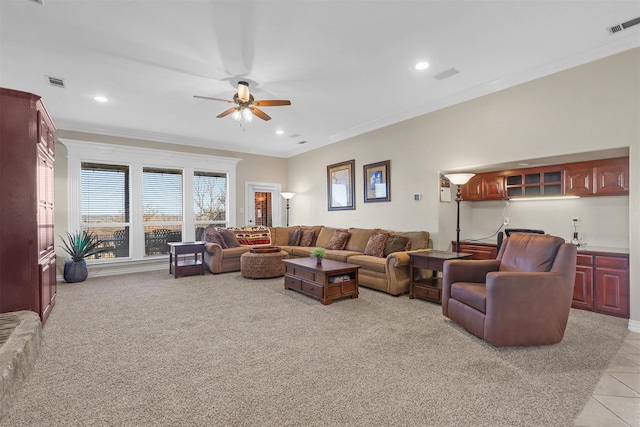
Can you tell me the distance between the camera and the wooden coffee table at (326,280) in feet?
13.1

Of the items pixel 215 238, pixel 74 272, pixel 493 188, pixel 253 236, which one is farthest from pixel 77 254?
pixel 493 188

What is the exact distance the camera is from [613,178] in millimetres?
3545

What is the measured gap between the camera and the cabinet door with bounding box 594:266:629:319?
3303 mm

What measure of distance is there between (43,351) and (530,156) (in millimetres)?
5553

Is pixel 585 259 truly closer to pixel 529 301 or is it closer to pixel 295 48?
pixel 529 301

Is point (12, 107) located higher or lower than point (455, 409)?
higher

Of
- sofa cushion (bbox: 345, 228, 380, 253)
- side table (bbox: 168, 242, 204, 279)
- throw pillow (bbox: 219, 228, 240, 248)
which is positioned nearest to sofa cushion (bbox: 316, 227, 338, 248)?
sofa cushion (bbox: 345, 228, 380, 253)

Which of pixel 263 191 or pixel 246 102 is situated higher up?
pixel 246 102

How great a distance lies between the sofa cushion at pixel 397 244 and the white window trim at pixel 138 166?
4.25m

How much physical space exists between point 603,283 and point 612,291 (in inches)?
4.2

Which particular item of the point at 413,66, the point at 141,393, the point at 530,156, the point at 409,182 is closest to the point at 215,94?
the point at 413,66

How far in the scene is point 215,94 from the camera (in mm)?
4465

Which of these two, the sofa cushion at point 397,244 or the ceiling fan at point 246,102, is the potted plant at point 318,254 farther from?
the ceiling fan at point 246,102

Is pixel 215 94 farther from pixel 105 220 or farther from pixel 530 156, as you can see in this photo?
pixel 530 156
